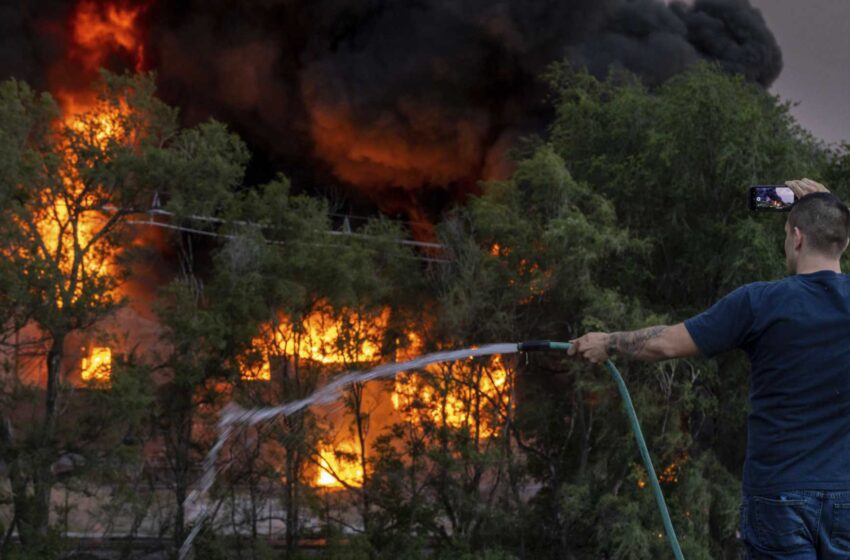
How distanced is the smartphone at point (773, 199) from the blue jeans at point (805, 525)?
64.2 inches

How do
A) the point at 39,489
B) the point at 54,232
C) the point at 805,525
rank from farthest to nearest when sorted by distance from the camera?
the point at 54,232, the point at 39,489, the point at 805,525

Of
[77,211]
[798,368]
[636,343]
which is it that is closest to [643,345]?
[636,343]

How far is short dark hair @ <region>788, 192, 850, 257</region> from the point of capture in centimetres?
384

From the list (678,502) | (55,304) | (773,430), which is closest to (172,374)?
(55,304)

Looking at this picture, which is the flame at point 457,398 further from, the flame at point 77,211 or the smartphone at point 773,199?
the smartphone at point 773,199

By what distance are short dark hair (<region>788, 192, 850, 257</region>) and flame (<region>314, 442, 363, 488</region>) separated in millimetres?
17232

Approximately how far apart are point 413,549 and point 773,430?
16.6 meters

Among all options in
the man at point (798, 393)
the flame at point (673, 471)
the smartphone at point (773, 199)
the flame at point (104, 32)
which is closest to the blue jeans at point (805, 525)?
the man at point (798, 393)

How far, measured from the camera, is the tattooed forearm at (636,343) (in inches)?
157

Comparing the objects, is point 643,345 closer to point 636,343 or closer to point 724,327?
point 636,343

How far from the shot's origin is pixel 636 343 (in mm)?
4086

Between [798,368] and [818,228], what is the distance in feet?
1.62

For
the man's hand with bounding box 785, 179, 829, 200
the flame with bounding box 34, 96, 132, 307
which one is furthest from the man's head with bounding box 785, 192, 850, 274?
the flame with bounding box 34, 96, 132, 307

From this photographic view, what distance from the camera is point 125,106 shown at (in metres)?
21.0
